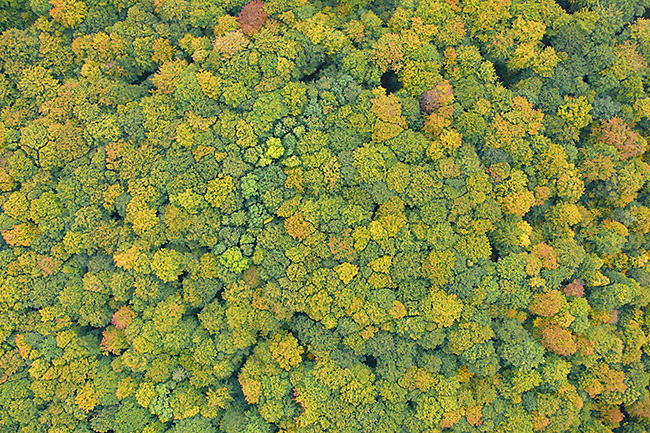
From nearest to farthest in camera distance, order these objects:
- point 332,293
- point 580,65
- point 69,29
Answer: point 332,293
point 580,65
point 69,29

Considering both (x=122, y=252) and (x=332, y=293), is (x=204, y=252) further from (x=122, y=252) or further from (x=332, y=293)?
(x=332, y=293)

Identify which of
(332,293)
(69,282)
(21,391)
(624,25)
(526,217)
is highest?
(624,25)

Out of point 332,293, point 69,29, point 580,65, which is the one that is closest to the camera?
point 332,293

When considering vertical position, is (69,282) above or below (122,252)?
below

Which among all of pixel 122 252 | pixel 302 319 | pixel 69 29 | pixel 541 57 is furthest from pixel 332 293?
pixel 69 29

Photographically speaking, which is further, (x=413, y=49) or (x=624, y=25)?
(x=624, y=25)

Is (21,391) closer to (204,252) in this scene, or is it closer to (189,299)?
(189,299)
